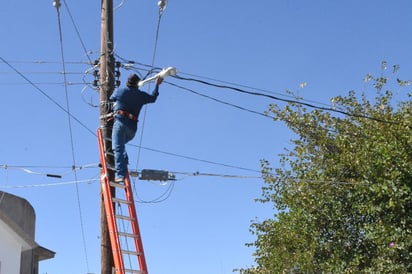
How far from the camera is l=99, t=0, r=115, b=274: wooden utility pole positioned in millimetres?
9133

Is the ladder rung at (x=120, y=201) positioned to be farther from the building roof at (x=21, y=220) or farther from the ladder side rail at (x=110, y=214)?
the building roof at (x=21, y=220)

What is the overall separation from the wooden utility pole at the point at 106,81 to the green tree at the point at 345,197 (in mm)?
4767

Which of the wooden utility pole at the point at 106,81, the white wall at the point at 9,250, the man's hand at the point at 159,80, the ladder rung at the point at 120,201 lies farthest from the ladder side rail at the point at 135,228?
the white wall at the point at 9,250

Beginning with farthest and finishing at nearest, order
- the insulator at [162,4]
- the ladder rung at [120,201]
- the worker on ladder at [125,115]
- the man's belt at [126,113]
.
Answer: the insulator at [162,4]
the man's belt at [126,113]
the worker on ladder at [125,115]
the ladder rung at [120,201]

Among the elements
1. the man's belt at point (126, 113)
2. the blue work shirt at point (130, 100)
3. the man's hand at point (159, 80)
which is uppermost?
the man's hand at point (159, 80)

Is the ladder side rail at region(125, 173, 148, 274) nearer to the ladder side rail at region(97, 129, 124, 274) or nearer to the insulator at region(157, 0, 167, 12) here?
the ladder side rail at region(97, 129, 124, 274)

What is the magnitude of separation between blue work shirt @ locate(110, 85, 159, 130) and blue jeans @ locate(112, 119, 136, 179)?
0.09 metres

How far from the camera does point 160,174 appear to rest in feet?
35.5

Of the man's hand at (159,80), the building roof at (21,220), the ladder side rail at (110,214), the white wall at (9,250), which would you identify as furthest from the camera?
the building roof at (21,220)

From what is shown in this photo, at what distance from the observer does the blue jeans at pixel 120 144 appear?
30.8ft

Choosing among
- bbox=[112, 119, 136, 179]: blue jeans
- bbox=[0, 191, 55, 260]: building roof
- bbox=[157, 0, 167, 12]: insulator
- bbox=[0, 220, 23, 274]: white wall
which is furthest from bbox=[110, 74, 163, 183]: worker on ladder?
bbox=[0, 220, 23, 274]: white wall

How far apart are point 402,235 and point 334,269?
228 cm

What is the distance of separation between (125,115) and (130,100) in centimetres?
24

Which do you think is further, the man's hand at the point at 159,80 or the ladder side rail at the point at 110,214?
the man's hand at the point at 159,80
